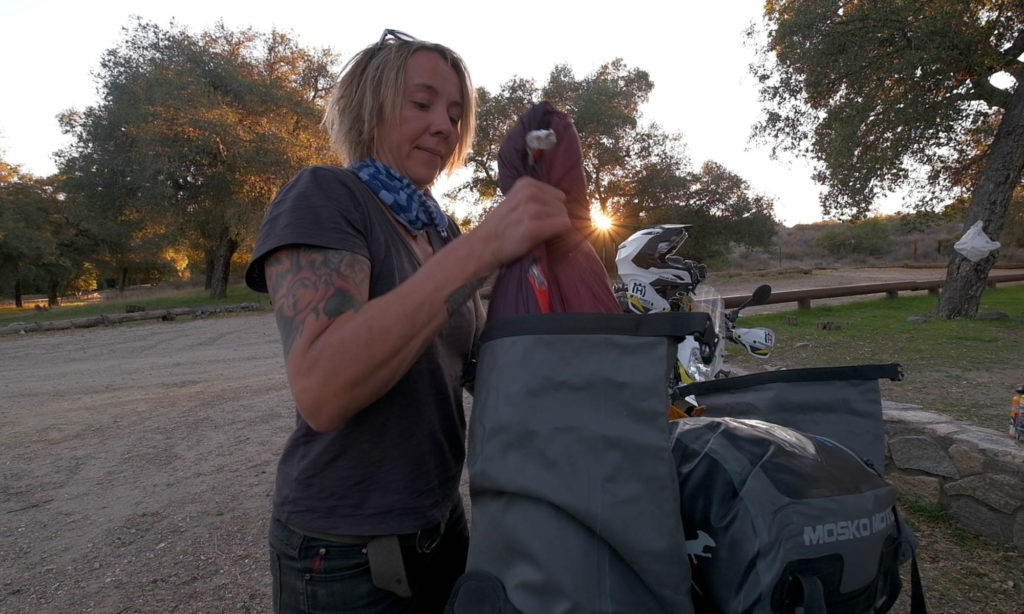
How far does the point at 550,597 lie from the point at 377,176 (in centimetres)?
89

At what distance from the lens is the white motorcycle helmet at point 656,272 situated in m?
4.30

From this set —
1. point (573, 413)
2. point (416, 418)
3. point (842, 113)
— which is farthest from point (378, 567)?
point (842, 113)

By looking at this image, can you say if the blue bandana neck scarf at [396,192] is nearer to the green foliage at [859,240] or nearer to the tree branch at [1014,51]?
the tree branch at [1014,51]

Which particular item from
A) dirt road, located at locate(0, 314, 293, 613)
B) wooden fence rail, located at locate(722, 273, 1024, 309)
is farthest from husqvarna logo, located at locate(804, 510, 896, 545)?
wooden fence rail, located at locate(722, 273, 1024, 309)

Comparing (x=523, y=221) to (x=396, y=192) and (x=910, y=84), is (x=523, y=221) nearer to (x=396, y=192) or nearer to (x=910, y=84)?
(x=396, y=192)

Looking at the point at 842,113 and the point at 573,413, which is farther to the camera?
the point at 842,113

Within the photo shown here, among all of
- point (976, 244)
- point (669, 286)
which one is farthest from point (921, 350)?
point (669, 286)

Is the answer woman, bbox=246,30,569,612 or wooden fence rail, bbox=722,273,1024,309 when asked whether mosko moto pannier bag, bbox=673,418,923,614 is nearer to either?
woman, bbox=246,30,569,612

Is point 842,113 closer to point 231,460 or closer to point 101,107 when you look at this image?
point 231,460

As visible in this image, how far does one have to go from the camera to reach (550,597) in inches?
32.6

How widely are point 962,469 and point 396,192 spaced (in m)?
3.93

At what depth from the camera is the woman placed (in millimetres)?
955

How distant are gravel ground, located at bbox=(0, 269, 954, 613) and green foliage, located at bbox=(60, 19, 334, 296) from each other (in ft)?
40.3

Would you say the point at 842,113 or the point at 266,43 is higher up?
the point at 266,43
